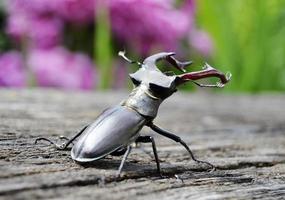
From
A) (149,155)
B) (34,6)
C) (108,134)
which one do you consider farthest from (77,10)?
(108,134)

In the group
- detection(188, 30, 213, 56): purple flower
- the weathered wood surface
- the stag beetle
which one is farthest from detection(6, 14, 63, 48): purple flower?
the stag beetle

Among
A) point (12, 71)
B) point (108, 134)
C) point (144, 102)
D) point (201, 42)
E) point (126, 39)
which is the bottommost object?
point (108, 134)

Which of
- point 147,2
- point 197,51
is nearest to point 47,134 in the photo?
point 147,2

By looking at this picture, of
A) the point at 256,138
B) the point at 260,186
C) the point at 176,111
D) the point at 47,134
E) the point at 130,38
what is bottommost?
the point at 260,186

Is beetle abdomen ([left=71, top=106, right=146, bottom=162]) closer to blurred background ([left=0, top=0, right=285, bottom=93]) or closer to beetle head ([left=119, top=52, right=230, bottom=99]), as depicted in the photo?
beetle head ([left=119, top=52, right=230, bottom=99])

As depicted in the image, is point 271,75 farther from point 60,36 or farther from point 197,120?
point 197,120

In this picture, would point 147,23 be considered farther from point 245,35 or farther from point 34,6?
point 245,35
